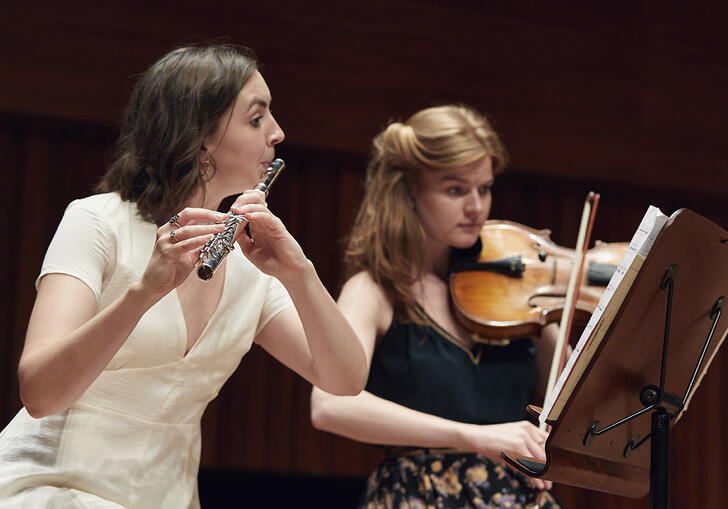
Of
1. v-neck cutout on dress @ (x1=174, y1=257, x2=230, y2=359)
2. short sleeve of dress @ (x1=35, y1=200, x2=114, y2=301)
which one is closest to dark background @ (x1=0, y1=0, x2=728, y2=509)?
v-neck cutout on dress @ (x1=174, y1=257, x2=230, y2=359)

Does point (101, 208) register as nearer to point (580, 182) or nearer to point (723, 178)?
point (580, 182)

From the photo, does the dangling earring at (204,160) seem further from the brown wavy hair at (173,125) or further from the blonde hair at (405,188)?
the blonde hair at (405,188)

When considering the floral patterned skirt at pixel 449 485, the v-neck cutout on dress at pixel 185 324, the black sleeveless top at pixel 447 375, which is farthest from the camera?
the black sleeveless top at pixel 447 375

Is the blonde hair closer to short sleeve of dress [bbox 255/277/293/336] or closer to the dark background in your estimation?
short sleeve of dress [bbox 255/277/293/336]

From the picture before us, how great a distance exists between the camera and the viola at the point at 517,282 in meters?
2.09

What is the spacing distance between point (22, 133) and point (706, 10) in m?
2.73

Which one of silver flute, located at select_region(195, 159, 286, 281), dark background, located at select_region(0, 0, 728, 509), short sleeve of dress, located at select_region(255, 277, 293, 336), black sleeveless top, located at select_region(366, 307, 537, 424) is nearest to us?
silver flute, located at select_region(195, 159, 286, 281)

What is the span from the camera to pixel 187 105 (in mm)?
1622

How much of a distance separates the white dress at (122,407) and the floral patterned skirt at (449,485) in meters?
0.54

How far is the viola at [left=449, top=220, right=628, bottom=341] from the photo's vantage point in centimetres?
209

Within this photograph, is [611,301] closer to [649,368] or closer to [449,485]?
[649,368]

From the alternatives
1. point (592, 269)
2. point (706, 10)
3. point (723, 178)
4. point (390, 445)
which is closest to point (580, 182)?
point (723, 178)

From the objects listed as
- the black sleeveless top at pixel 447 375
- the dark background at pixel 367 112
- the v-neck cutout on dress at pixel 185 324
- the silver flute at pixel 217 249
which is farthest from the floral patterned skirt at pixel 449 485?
the silver flute at pixel 217 249

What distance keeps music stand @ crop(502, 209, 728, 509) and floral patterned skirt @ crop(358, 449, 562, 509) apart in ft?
1.51
